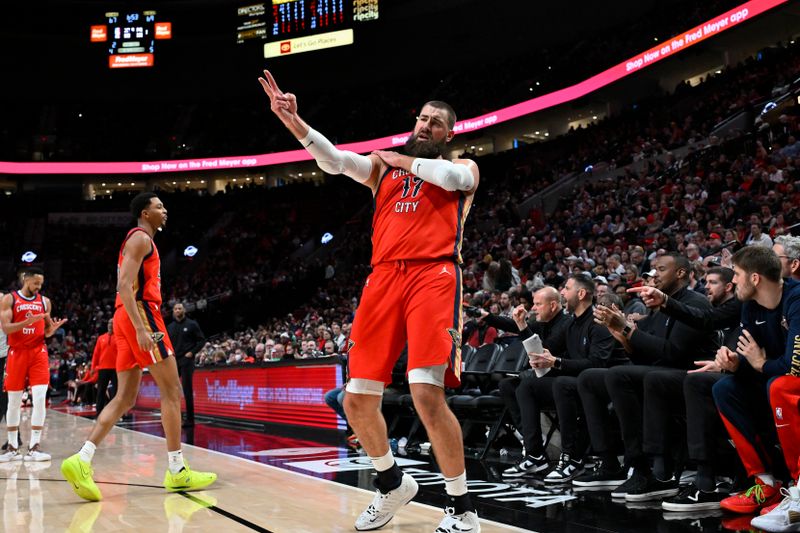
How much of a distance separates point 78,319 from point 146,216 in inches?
948

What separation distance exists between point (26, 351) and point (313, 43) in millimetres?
20782

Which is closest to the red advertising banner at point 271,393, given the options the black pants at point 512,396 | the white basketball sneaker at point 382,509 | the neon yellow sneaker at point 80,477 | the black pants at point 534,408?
the black pants at point 512,396

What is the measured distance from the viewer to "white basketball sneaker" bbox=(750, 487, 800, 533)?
3.27 m

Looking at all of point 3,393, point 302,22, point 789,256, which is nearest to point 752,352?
point 789,256

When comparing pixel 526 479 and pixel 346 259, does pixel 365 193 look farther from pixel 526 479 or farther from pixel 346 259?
pixel 526 479

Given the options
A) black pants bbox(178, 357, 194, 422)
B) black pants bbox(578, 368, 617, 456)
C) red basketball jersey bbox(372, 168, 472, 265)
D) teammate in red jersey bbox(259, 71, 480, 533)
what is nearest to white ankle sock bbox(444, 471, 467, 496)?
teammate in red jersey bbox(259, 71, 480, 533)

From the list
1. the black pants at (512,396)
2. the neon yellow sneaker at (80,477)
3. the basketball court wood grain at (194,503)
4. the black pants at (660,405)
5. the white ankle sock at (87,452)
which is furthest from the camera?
the black pants at (512,396)

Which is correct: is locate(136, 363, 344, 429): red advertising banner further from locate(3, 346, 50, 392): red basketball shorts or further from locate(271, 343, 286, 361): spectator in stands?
locate(3, 346, 50, 392): red basketball shorts

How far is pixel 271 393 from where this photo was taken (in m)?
10.6

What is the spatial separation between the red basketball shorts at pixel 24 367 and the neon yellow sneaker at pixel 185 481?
2843 mm

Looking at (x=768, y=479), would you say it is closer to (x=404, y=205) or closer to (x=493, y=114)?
(x=404, y=205)

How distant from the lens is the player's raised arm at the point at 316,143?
3.46 metres

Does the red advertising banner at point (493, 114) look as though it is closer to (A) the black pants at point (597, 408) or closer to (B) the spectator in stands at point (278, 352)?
(A) the black pants at point (597, 408)

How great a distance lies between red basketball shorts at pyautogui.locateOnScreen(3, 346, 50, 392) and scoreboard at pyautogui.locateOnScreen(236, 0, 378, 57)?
20.0 m
